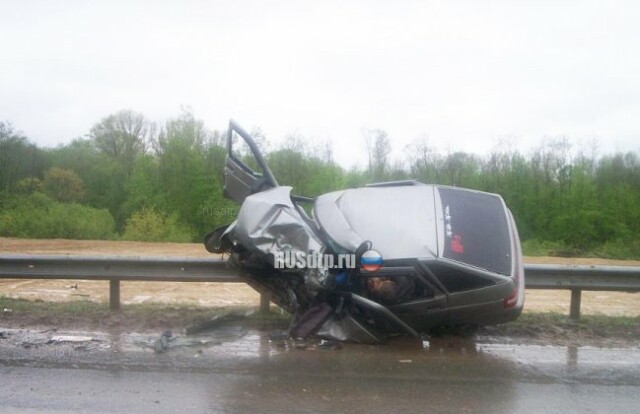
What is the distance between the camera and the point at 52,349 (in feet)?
18.9

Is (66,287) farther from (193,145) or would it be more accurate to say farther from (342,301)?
(193,145)

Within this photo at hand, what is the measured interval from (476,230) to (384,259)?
3.12 feet

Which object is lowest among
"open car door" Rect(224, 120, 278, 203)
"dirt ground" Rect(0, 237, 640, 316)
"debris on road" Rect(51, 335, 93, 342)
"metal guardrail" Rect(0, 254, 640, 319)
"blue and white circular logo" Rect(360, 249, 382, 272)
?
"dirt ground" Rect(0, 237, 640, 316)

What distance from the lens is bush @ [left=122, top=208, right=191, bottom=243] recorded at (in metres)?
24.2

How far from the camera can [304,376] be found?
16.6ft

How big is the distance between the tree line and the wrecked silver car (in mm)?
16074

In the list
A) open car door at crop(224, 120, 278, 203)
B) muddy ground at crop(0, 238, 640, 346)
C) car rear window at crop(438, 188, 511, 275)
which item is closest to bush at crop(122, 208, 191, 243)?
muddy ground at crop(0, 238, 640, 346)

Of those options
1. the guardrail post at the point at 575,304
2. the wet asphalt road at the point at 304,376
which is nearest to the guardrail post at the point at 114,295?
the wet asphalt road at the point at 304,376

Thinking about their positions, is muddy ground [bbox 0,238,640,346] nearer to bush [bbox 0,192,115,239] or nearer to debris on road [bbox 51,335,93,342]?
debris on road [bbox 51,335,93,342]

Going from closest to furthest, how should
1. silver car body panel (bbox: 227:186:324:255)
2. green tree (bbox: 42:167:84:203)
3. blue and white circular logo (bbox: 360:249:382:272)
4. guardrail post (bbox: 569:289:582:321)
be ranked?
1. blue and white circular logo (bbox: 360:249:382:272)
2. silver car body panel (bbox: 227:186:324:255)
3. guardrail post (bbox: 569:289:582:321)
4. green tree (bbox: 42:167:84:203)

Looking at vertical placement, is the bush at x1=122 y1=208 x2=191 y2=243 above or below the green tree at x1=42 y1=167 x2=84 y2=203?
below

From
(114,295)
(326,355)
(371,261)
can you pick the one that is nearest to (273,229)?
(371,261)

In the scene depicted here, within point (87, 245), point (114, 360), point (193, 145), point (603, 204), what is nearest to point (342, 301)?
point (114, 360)

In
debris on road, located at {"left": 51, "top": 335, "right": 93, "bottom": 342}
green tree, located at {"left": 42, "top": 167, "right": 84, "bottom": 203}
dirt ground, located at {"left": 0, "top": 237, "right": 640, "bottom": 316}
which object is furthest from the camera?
green tree, located at {"left": 42, "top": 167, "right": 84, "bottom": 203}
